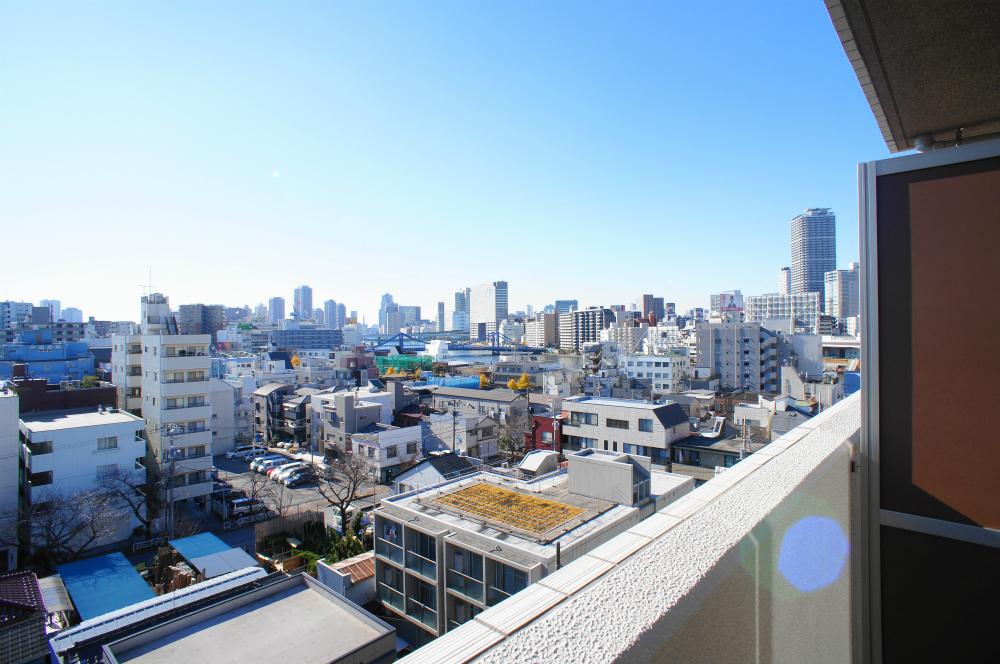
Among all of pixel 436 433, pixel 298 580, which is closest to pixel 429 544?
pixel 298 580

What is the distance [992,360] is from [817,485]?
1.20 feet

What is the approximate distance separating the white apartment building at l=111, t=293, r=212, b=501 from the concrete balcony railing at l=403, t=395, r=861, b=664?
917cm

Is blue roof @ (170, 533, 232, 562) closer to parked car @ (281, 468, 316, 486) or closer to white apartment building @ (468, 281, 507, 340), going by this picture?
parked car @ (281, 468, 316, 486)

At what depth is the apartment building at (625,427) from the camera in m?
8.25

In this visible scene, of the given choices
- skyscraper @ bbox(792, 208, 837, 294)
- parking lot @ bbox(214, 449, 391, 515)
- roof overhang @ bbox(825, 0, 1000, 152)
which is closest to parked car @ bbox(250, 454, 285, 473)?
parking lot @ bbox(214, 449, 391, 515)

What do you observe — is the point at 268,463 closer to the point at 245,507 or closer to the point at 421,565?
the point at 245,507

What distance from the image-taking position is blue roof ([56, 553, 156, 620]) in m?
5.02

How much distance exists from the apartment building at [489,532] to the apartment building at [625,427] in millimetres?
2629

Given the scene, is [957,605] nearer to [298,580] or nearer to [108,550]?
[298,580]

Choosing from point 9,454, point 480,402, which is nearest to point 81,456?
point 9,454

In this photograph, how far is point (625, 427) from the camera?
8641 mm

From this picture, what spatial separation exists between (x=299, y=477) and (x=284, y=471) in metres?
0.34

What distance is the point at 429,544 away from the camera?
15.0 ft

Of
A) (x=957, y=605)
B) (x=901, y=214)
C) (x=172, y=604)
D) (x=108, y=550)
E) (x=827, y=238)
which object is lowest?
(x=108, y=550)
